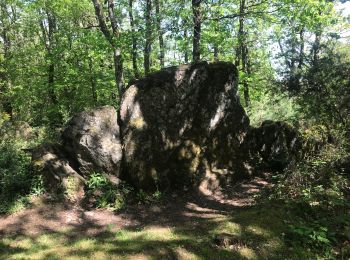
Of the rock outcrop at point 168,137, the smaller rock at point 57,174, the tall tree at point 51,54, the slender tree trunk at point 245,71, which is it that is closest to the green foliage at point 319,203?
the rock outcrop at point 168,137

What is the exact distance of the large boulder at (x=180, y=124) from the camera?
399 inches

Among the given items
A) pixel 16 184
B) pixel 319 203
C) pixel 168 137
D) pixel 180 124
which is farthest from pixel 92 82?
pixel 319 203

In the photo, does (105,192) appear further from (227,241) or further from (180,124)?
(227,241)

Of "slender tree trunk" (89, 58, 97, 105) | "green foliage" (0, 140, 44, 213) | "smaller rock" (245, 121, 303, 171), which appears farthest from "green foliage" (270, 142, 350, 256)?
"slender tree trunk" (89, 58, 97, 105)

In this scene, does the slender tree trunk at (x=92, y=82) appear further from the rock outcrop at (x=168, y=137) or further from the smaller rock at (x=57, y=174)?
the smaller rock at (x=57, y=174)

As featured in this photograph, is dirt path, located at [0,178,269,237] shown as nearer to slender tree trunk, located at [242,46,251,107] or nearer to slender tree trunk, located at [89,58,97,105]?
slender tree trunk, located at [242,46,251,107]

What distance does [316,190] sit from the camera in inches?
297

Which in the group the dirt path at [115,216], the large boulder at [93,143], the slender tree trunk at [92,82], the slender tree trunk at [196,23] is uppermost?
the slender tree trunk at [196,23]

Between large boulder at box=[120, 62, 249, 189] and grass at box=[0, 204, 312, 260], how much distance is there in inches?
105

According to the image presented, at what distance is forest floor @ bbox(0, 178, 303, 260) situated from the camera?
19.5ft

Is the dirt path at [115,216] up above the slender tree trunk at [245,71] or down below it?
below

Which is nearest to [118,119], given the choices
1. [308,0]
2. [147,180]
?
[147,180]

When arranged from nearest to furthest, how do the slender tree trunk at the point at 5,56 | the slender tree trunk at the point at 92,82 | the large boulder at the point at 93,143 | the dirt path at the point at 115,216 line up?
the dirt path at the point at 115,216 < the large boulder at the point at 93,143 < the slender tree trunk at the point at 92,82 < the slender tree trunk at the point at 5,56

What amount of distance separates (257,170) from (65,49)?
12.8m
